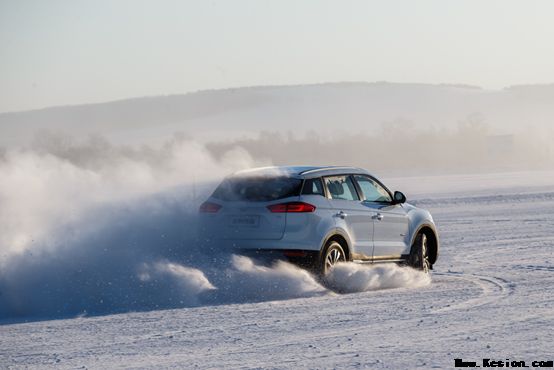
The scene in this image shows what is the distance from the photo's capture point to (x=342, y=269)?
13.8 m

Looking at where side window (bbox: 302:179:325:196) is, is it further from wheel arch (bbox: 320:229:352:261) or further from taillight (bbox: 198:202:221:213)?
taillight (bbox: 198:202:221:213)

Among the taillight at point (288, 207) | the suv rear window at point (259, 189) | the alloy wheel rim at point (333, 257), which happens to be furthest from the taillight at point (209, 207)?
the alloy wheel rim at point (333, 257)

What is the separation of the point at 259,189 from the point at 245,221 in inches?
17.4

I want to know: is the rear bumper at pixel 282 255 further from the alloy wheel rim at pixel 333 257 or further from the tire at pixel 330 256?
the alloy wheel rim at pixel 333 257

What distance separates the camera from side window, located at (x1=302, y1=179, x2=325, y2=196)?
13.5m

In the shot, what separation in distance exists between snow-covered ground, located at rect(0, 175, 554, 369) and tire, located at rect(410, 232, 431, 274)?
294mm

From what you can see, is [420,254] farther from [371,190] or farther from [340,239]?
[340,239]

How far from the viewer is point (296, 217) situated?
1321cm

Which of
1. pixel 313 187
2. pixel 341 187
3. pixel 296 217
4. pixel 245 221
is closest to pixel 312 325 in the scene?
pixel 296 217

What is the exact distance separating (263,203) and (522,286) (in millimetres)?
3496

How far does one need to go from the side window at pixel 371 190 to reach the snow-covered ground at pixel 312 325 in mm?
1020

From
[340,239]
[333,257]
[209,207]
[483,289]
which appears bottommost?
[483,289]

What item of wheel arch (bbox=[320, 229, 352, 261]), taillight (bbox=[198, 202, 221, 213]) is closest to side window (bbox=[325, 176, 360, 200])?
wheel arch (bbox=[320, 229, 352, 261])

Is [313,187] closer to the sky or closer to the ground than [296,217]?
closer to the sky
